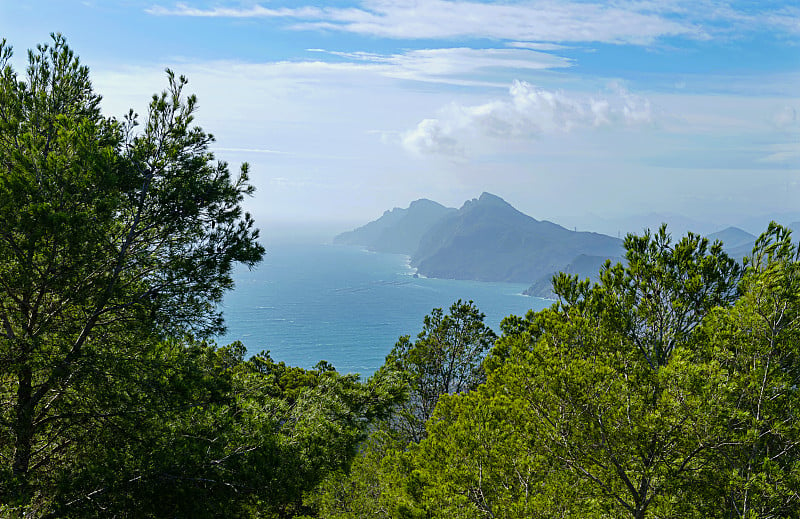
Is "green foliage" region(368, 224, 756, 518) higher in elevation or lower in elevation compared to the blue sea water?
higher

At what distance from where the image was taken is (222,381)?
8992mm

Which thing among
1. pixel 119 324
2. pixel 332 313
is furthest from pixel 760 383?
pixel 332 313


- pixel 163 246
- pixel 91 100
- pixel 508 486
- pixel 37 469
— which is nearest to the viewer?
pixel 37 469

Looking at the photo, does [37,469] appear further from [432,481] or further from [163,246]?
[432,481]

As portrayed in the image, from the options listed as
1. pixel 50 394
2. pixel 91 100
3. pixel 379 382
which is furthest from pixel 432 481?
pixel 91 100

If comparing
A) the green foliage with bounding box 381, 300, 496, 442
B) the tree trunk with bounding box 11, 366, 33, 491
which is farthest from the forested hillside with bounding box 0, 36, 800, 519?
the green foliage with bounding box 381, 300, 496, 442

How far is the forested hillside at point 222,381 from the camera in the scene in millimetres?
6070

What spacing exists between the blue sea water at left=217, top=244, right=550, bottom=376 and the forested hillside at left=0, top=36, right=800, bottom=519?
163 feet

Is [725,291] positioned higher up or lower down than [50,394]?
higher up

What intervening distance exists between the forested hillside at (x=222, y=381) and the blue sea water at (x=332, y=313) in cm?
4960

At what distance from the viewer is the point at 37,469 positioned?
6438 millimetres

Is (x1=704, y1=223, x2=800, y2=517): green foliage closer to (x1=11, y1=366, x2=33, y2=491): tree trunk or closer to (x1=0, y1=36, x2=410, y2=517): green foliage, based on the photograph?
(x1=0, y1=36, x2=410, y2=517): green foliage

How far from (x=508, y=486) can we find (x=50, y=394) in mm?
7140

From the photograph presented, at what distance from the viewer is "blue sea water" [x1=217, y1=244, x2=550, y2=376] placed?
305 ft
